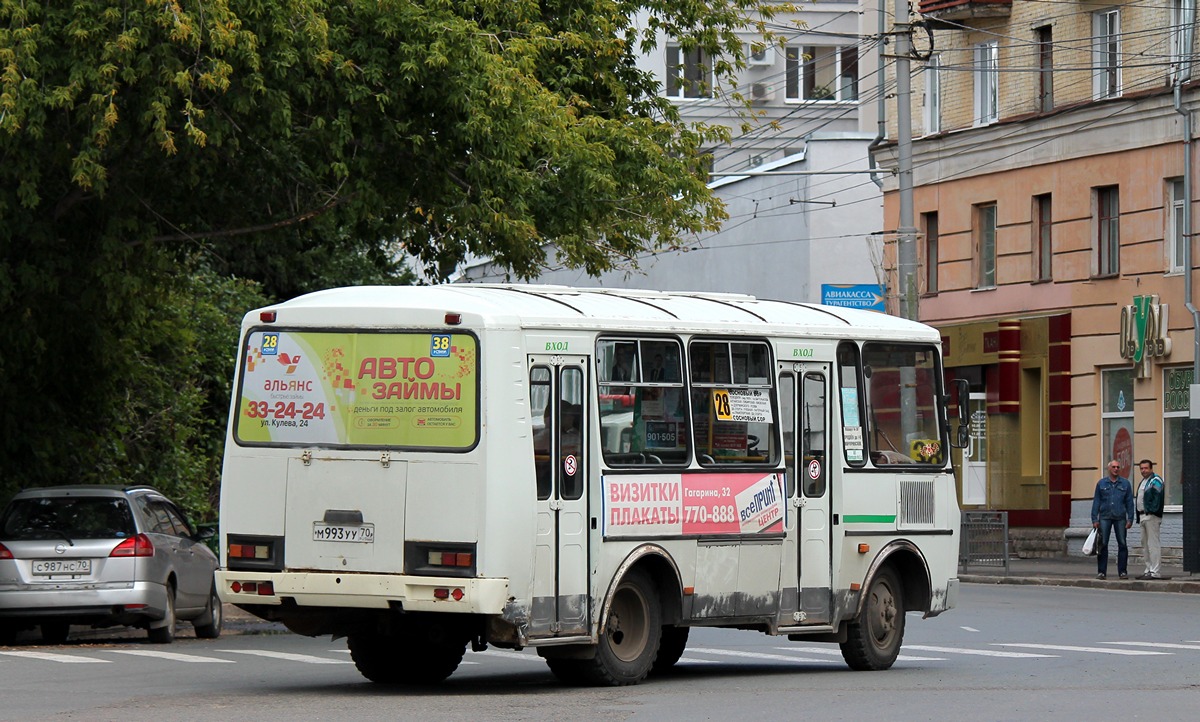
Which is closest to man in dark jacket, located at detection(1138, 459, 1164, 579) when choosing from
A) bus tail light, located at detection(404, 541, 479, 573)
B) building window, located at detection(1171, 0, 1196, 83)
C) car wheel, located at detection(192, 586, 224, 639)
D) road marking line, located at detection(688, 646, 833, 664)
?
building window, located at detection(1171, 0, 1196, 83)

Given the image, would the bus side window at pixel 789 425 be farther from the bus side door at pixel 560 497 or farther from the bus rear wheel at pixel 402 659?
the bus rear wheel at pixel 402 659

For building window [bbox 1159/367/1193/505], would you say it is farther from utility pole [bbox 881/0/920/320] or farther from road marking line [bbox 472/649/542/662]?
road marking line [bbox 472/649/542/662]

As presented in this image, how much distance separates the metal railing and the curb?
758 mm

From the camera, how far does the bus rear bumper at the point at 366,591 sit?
45.7 ft

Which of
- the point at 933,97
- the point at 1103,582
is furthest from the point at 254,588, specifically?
the point at 933,97

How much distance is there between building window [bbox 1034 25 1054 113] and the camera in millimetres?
39250

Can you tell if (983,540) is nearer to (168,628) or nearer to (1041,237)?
(1041,237)

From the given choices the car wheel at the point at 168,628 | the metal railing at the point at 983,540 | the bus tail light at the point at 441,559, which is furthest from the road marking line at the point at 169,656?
the metal railing at the point at 983,540

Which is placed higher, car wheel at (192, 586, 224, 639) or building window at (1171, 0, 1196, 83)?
building window at (1171, 0, 1196, 83)

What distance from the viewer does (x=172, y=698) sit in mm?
14438

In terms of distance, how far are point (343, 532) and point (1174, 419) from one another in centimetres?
2391

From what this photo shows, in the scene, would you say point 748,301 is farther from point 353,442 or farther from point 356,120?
point 356,120

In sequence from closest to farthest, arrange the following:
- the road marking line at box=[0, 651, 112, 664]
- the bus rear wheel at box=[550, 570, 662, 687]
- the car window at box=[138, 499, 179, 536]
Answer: the bus rear wheel at box=[550, 570, 662, 687]
the road marking line at box=[0, 651, 112, 664]
the car window at box=[138, 499, 179, 536]

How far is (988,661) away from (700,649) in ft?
10.0
